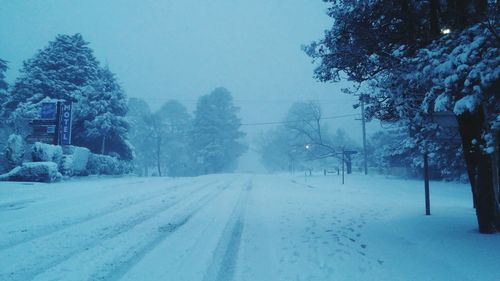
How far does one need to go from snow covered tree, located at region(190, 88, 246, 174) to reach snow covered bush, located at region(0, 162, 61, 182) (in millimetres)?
36155

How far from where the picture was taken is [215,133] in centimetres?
5666

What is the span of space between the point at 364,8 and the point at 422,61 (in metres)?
2.15

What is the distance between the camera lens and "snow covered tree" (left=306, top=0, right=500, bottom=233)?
15.4ft

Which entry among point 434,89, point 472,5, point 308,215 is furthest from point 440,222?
point 472,5

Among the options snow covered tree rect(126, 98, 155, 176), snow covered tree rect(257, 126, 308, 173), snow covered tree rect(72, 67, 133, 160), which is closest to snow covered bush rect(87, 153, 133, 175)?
snow covered tree rect(72, 67, 133, 160)

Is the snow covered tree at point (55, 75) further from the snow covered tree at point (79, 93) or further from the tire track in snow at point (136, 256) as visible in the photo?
the tire track in snow at point (136, 256)

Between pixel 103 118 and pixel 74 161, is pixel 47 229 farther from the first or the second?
pixel 103 118

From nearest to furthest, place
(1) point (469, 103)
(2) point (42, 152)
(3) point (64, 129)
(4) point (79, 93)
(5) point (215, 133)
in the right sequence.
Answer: (1) point (469, 103) → (2) point (42, 152) → (3) point (64, 129) → (4) point (79, 93) → (5) point (215, 133)

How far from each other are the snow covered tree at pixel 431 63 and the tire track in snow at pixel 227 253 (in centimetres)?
409

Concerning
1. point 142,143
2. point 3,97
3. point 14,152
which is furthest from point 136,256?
point 142,143

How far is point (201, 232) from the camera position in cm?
673

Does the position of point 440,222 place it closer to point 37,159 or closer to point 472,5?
point 472,5

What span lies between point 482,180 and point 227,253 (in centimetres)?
537

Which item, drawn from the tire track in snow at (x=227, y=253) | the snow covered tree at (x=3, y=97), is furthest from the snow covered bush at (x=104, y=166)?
the tire track in snow at (x=227, y=253)
